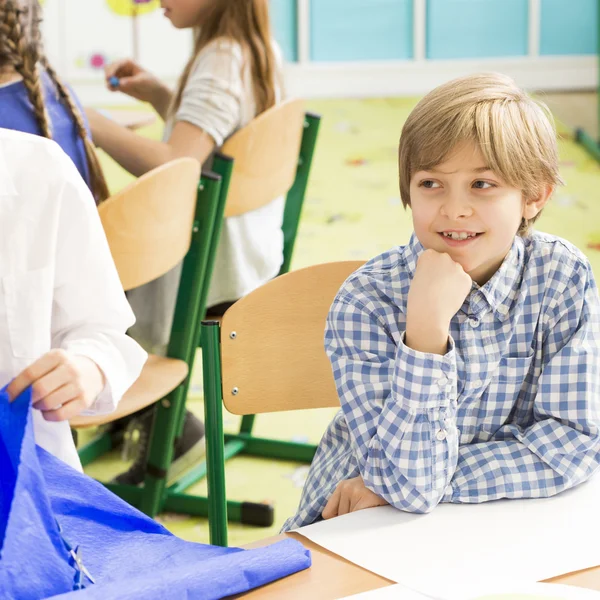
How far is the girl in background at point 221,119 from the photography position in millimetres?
2016

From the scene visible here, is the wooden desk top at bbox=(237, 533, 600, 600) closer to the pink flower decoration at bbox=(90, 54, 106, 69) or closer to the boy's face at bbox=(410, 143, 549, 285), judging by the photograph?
the boy's face at bbox=(410, 143, 549, 285)

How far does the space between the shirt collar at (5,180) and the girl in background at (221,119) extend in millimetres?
960

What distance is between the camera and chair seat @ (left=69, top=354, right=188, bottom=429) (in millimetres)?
1531

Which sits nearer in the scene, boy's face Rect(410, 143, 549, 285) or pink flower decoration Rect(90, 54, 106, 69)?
boy's face Rect(410, 143, 549, 285)

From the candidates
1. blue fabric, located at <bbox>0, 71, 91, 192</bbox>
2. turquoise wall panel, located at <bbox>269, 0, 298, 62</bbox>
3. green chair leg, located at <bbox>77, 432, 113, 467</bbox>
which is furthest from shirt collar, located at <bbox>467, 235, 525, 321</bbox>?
turquoise wall panel, located at <bbox>269, 0, 298, 62</bbox>

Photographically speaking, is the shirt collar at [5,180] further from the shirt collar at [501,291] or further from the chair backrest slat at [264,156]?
the chair backrest slat at [264,156]

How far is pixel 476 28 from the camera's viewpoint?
5.44 meters

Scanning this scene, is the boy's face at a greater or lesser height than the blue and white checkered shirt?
greater

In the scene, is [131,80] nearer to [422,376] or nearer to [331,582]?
[422,376]

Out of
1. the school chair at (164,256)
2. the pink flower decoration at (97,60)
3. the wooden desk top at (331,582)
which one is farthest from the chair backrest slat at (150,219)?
the pink flower decoration at (97,60)

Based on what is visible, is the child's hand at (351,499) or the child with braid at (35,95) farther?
the child with braid at (35,95)

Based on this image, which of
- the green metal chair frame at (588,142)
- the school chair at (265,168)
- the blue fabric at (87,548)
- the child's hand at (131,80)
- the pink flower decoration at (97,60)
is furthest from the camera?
the pink flower decoration at (97,60)

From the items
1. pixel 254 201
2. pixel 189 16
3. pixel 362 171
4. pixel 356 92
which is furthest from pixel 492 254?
→ pixel 356 92

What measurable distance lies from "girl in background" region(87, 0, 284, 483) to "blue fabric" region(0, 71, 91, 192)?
32 centimetres
